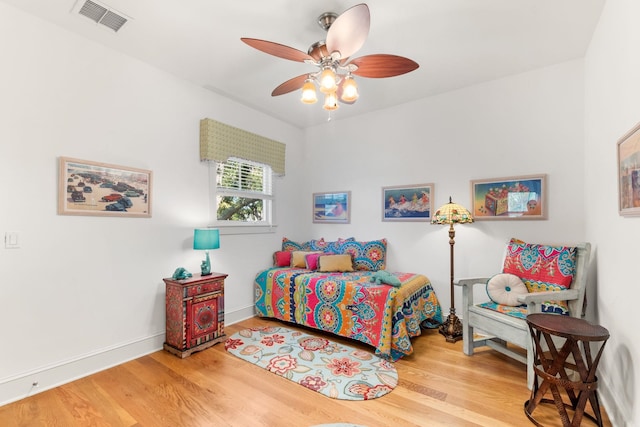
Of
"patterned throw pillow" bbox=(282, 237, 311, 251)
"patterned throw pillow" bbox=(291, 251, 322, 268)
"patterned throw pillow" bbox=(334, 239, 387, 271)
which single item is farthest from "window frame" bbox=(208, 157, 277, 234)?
"patterned throw pillow" bbox=(334, 239, 387, 271)

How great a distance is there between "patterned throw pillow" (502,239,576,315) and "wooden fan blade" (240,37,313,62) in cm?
249

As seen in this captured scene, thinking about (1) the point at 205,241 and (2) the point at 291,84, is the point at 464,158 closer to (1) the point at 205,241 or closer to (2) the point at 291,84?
(2) the point at 291,84

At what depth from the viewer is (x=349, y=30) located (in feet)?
5.53

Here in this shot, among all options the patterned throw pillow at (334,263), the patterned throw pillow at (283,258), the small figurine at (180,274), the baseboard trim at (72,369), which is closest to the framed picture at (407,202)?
the patterned throw pillow at (334,263)

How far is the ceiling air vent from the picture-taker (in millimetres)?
2082

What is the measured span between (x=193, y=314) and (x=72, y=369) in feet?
3.02

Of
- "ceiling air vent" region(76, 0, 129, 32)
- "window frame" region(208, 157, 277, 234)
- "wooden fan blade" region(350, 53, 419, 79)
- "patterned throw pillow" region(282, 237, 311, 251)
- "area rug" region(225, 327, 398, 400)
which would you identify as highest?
"ceiling air vent" region(76, 0, 129, 32)

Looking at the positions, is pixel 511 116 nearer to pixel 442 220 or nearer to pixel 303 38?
pixel 442 220

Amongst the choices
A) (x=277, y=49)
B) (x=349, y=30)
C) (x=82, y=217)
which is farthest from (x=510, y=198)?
(x=82, y=217)

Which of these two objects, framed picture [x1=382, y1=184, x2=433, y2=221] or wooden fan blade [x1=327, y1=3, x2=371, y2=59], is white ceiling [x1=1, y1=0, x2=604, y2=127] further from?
framed picture [x1=382, y1=184, x2=433, y2=221]

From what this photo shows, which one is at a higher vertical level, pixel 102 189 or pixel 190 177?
pixel 190 177

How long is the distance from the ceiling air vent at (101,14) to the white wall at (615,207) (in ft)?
10.6

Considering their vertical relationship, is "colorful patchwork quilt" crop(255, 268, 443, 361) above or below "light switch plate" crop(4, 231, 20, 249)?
below

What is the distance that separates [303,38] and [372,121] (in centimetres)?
185
